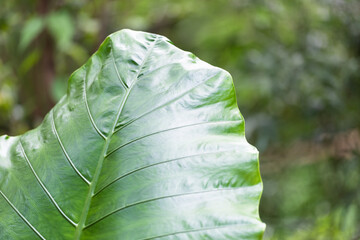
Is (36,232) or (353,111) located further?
(353,111)

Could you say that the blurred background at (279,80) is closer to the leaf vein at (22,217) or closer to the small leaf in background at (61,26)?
the small leaf in background at (61,26)

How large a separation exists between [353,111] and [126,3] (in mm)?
1533

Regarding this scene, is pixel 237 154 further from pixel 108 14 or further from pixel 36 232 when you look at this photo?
pixel 108 14

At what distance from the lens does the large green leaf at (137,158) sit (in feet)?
1.53

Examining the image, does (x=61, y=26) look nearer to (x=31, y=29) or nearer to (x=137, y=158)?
(x=31, y=29)

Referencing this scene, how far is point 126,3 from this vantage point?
8.38 ft

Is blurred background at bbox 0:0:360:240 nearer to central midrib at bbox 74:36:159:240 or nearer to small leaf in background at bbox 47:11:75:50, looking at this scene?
small leaf in background at bbox 47:11:75:50

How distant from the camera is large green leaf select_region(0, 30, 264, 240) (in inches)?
18.3

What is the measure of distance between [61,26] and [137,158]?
1.08 m

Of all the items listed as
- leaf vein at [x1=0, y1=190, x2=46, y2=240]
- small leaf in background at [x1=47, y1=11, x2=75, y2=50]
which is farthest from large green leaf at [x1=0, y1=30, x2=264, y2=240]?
small leaf in background at [x1=47, y1=11, x2=75, y2=50]

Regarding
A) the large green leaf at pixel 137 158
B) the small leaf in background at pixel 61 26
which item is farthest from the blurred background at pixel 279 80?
the large green leaf at pixel 137 158

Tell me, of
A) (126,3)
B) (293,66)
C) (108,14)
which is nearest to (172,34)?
(126,3)

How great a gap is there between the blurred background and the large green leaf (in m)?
0.92

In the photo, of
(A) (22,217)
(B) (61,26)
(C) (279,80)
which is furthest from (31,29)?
(A) (22,217)
